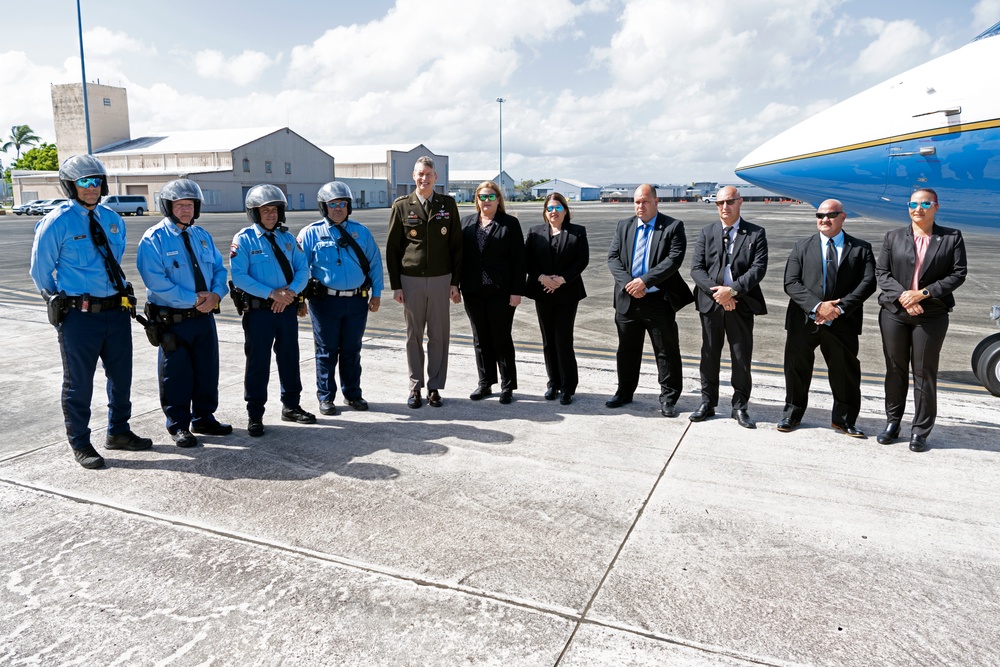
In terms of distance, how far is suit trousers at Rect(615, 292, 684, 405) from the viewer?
19.7 ft

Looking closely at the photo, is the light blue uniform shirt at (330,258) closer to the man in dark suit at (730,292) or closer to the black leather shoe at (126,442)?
the black leather shoe at (126,442)

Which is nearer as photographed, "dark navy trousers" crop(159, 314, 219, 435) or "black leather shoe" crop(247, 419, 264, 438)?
"dark navy trousers" crop(159, 314, 219, 435)

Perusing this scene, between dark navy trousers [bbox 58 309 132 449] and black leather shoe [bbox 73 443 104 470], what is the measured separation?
3cm

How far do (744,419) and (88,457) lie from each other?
503 centimetres

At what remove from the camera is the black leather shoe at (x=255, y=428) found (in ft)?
17.9

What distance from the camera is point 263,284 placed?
17.7ft

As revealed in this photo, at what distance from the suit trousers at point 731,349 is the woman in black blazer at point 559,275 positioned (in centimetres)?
117

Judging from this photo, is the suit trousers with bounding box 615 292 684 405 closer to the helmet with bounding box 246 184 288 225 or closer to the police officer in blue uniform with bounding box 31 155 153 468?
the helmet with bounding box 246 184 288 225

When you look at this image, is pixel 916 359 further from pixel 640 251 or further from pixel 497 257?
pixel 497 257

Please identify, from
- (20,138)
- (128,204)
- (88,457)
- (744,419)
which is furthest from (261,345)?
(20,138)

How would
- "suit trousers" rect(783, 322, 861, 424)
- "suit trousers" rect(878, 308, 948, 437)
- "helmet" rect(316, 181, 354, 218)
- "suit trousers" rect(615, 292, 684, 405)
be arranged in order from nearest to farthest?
"suit trousers" rect(878, 308, 948, 437) < "suit trousers" rect(783, 322, 861, 424) < "helmet" rect(316, 181, 354, 218) < "suit trousers" rect(615, 292, 684, 405)

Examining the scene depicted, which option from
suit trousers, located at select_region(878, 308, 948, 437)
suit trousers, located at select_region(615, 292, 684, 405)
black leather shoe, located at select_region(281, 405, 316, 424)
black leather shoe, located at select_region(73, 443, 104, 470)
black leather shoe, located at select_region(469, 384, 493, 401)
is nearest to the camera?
black leather shoe, located at select_region(73, 443, 104, 470)

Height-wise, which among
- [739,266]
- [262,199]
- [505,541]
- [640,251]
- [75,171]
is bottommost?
[505,541]

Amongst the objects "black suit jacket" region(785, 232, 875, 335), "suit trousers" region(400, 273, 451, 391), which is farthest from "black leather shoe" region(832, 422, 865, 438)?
"suit trousers" region(400, 273, 451, 391)
